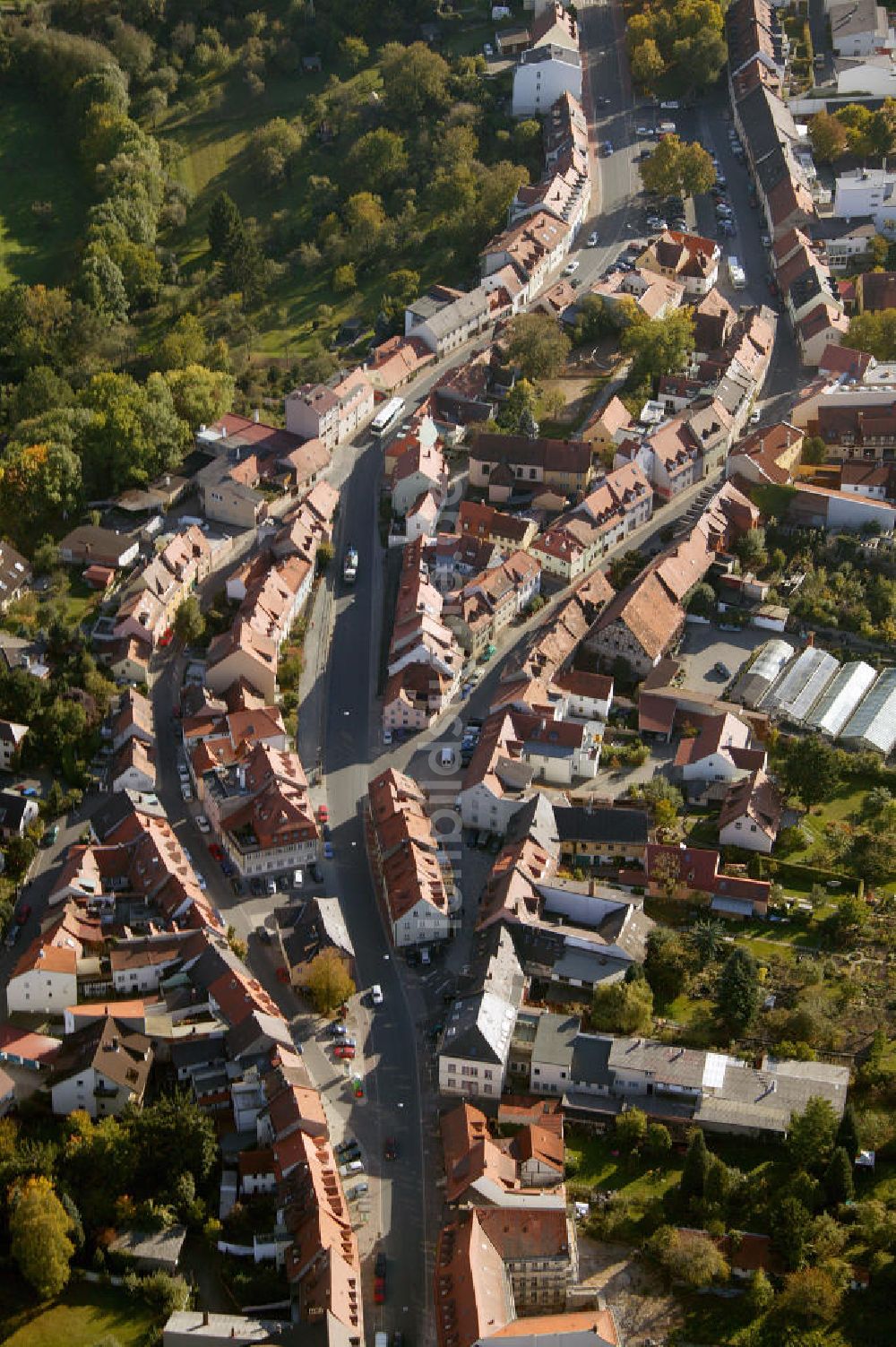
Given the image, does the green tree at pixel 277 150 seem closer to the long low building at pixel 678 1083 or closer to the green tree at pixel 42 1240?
the long low building at pixel 678 1083

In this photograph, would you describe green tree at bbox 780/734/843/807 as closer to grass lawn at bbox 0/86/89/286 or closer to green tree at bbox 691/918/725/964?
green tree at bbox 691/918/725/964

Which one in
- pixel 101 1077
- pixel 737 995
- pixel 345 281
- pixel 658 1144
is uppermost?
pixel 345 281

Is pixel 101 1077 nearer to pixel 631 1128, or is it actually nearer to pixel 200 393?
pixel 631 1128

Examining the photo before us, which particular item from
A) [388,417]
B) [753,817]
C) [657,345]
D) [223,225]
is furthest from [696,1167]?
[223,225]

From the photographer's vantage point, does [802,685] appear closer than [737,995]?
No

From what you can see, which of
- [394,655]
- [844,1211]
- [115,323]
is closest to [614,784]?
[394,655]

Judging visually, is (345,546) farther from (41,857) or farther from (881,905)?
(881,905)

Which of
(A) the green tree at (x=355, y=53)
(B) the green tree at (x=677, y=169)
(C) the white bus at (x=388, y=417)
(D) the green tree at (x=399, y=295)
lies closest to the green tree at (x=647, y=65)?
(B) the green tree at (x=677, y=169)
